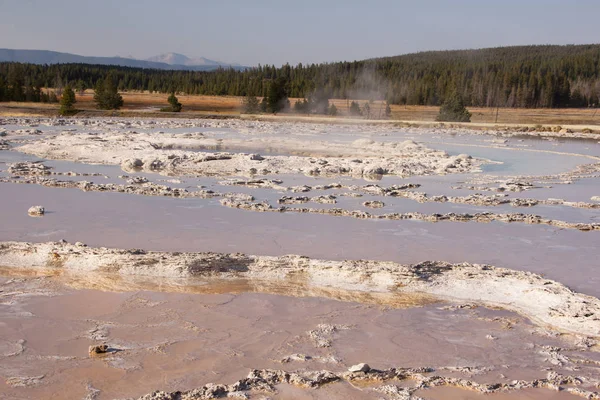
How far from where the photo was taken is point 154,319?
586 cm

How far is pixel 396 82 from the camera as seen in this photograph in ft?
276

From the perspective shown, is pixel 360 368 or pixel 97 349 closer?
pixel 360 368

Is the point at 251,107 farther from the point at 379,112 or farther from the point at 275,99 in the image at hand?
the point at 379,112

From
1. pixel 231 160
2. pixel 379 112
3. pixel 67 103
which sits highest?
pixel 379 112

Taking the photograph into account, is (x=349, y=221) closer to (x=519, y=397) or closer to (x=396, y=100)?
(x=519, y=397)

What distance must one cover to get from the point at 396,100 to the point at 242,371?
75911 mm

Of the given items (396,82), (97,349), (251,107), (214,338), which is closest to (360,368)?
(214,338)

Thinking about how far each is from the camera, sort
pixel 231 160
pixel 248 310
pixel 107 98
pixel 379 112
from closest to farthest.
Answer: pixel 248 310
pixel 231 160
pixel 107 98
pixel 379 112

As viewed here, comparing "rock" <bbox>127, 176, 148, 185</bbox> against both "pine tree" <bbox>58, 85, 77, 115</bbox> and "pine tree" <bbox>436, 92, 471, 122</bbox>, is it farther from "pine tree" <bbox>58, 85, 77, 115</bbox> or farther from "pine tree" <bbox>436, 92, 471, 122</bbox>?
"pine tree" <bbox>436, 92, 471, 122</bbox>

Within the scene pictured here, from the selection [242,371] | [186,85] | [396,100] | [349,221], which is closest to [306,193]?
[349,221]

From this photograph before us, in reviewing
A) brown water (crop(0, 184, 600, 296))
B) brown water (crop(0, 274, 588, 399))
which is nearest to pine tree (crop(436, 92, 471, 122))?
brown water (crop(0, 184, 600, 296))

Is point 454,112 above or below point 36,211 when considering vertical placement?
above

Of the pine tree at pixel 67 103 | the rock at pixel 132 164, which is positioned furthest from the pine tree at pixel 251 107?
the rock at pixel 132 164

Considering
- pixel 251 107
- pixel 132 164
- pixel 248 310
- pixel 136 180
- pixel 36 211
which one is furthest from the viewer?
pixel 251 107
